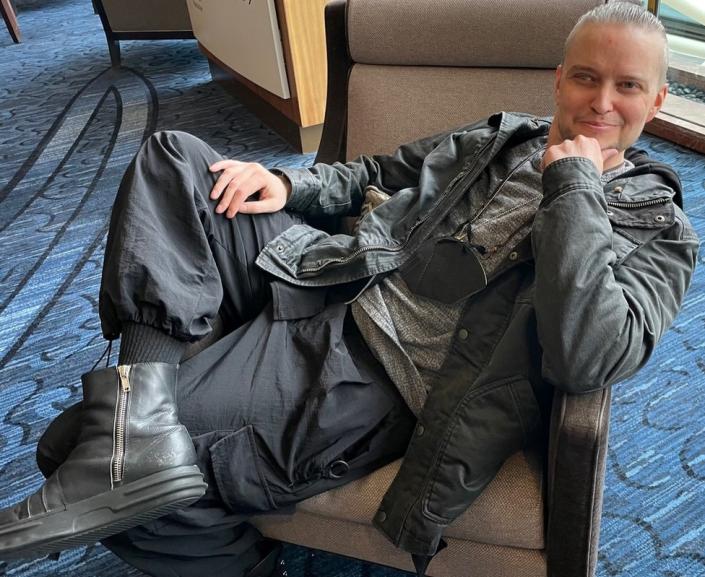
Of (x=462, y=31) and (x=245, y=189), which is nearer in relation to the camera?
(x=245, y=189)

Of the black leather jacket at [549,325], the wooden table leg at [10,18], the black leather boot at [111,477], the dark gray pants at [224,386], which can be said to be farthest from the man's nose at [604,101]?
the wooden table leg at [10,18]

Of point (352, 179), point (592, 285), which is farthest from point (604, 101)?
point (352, 179)

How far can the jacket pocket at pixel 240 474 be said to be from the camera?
896 mm

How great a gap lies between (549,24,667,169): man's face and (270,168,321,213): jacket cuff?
1.50ft

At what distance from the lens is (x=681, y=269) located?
2.87 ft

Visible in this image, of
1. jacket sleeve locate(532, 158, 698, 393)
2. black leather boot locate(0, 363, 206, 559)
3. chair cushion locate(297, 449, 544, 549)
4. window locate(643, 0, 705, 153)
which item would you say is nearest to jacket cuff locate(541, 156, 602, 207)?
jacket sleeve locate(532, 158, 698, 393)

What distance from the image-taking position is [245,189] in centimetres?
111

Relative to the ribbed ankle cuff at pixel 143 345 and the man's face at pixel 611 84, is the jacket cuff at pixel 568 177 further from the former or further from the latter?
the ribbed ankle cuff at pixel 143 345

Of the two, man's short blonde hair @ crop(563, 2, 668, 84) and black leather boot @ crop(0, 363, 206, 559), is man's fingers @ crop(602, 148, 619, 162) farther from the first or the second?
black leather boot @ crop(0, 363, 206, 559)

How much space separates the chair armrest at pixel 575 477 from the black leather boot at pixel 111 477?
1.45ft

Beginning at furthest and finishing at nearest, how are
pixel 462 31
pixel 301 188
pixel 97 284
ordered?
pixel 97 284
pixel 462 31
pixel 301 188

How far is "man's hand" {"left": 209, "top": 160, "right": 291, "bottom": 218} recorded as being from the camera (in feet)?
3.58

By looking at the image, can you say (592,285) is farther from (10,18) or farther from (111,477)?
(10,18)

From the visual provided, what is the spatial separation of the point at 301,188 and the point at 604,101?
1.75 ft
